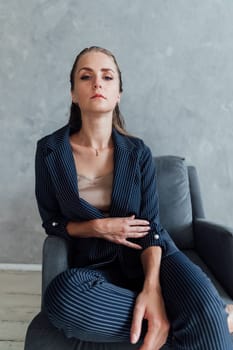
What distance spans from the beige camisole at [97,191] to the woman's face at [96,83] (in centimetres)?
24

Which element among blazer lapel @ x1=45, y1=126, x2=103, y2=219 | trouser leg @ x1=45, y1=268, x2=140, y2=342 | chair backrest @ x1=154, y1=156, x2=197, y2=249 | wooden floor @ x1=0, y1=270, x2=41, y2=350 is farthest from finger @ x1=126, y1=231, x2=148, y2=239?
wooden floor @ x1=0, y1=270, x2=41, y2=350

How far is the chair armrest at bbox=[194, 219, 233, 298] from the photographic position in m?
1.17

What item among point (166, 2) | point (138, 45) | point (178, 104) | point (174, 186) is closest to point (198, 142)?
point (178, 104)

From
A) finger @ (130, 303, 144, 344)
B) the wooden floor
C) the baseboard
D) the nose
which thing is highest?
the nose

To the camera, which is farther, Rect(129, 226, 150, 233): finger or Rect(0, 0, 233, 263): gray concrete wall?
Rect(0, 0, 233, 263): gray concrete wall

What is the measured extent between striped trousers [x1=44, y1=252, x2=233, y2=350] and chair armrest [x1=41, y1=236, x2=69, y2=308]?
7cm

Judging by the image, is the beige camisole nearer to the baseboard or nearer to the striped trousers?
the striped trousers

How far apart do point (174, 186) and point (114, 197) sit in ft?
1.36

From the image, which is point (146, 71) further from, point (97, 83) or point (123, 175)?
point (123, 175)


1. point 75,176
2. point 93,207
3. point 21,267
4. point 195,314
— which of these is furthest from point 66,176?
point 21,267

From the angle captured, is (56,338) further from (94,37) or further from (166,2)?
(166,2)

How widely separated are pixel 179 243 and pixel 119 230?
44 centimetres

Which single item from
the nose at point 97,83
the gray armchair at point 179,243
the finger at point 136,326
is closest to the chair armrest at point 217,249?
the gray armchair at point 179,243

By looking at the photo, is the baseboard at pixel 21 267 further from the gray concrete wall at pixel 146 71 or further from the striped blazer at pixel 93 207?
the striped blazer at pixel 93 207
